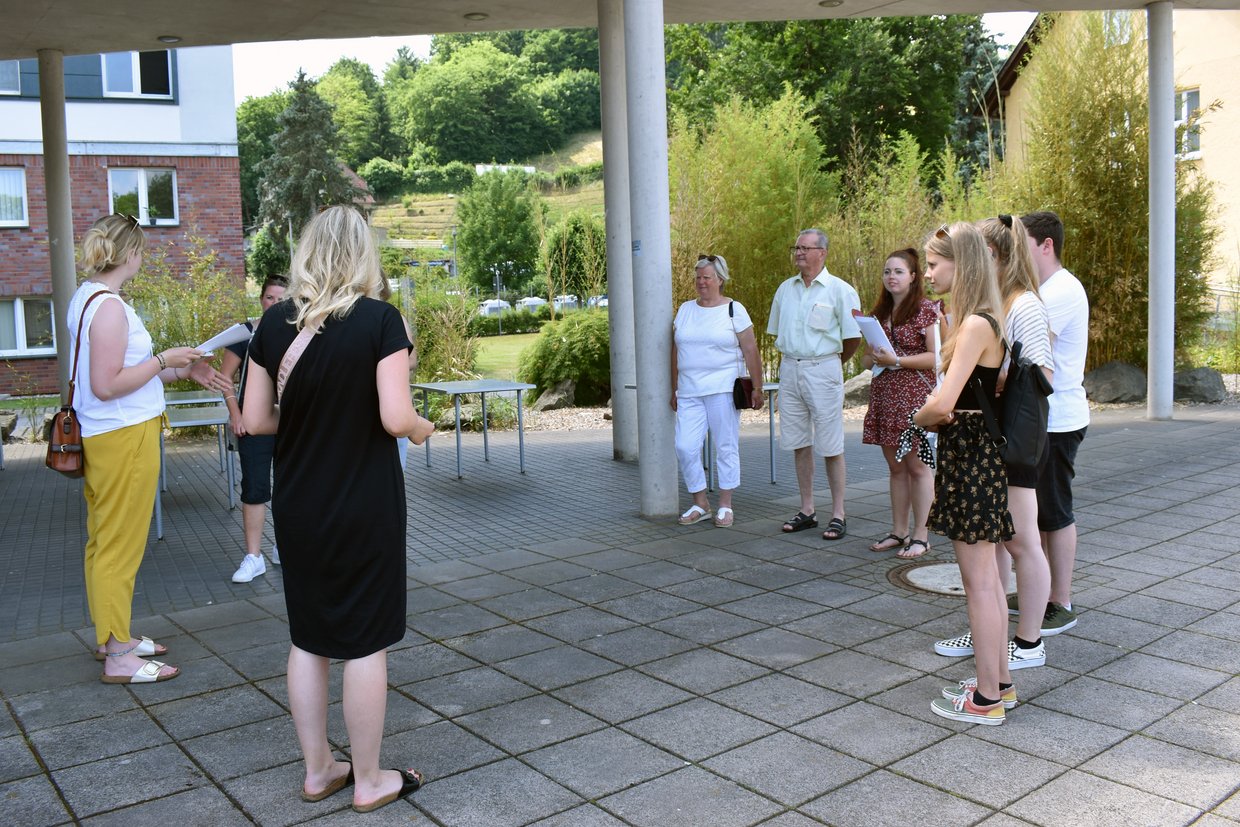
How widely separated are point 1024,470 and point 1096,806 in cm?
129

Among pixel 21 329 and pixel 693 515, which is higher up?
pixel 21 329

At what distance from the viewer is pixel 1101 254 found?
42.8 ft

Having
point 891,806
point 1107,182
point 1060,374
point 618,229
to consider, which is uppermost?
point 1107,182

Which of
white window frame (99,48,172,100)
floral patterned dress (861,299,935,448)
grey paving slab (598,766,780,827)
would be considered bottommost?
grey paving slab (598,766,780,827)

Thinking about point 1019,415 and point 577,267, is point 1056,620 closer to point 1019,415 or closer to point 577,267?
point 1019,415

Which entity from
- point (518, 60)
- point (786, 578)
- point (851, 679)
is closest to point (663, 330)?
point (786, 578)

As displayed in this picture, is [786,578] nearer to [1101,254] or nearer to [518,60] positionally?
[1101,254]

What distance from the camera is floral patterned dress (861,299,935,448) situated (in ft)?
19.6

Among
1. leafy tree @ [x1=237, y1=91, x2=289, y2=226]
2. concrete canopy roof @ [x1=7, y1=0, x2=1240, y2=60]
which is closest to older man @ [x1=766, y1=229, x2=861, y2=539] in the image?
concrete canopy roof @ [x1=7, y1=0, x2=1240, y2=60]

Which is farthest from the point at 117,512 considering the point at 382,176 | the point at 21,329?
the point at 382,176

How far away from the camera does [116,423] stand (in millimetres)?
4293

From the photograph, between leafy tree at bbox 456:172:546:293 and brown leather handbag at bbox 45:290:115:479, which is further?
leafy tree at bbox 456:172:546:293

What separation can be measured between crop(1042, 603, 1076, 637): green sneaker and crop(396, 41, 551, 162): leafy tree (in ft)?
323

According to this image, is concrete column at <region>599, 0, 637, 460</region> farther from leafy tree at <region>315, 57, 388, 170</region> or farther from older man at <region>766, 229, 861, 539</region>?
leafy tree at <region>315, 57, 388, 170</region>
